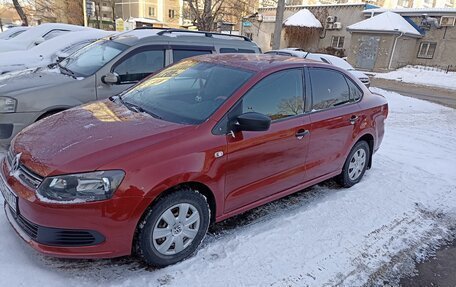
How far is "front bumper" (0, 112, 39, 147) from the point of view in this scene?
13.7ft

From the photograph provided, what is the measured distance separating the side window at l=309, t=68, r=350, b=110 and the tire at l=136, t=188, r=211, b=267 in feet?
5.75

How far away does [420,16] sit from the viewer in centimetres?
2602

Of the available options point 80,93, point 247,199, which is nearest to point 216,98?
point 247,199

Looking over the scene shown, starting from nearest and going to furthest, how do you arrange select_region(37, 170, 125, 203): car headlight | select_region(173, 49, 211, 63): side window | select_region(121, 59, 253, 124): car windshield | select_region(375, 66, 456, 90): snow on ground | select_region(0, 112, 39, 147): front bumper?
1. select_region(37, 170, 125, 203): car headlight
2. select_region(121, 59, 253, 124): car windshield
3. select_region(0, 112, 39, 147): front bumper
4. select_region(173, 49, 211, 63): side window
5. select_region(375, 66, 456, 90): snow on ground

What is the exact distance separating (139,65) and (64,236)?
10.8 feet

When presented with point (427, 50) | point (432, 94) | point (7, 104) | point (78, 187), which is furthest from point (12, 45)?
point (427, 50)

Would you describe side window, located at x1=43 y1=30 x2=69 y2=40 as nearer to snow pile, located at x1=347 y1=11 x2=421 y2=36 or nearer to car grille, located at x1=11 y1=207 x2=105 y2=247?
car grille, located at x1=11 y1=207 x2=105 y2=247

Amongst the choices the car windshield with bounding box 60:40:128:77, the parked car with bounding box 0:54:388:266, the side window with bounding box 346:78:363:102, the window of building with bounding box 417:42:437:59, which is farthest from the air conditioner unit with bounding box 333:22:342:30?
the parked car with bounding box 0:54:388:266

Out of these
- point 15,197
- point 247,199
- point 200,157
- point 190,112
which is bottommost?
point 247,199

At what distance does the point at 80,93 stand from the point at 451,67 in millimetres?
27078

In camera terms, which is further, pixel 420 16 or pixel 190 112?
pixel 420 16

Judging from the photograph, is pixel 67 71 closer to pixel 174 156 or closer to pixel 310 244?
pixel 174 156

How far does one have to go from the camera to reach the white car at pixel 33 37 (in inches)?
454

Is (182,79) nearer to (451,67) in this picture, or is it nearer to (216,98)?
(216,98)
